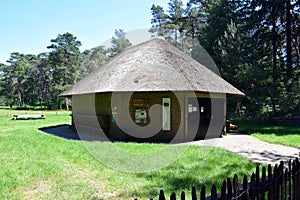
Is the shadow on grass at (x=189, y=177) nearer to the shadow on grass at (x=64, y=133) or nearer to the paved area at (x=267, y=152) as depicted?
the paved area at (x=267, y=152)

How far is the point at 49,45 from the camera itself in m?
53.2

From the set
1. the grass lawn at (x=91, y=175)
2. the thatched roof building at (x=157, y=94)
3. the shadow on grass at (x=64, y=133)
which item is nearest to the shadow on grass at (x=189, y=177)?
the grass lawn at (x=91, y=175)

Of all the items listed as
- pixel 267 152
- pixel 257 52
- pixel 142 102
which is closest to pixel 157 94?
pixel 142 102

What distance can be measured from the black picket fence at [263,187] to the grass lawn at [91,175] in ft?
6.61

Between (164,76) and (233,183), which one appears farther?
(164,76)

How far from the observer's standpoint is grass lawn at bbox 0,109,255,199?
197 inches

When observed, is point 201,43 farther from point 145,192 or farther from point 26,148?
point 145,192

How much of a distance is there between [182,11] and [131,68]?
3576 cm

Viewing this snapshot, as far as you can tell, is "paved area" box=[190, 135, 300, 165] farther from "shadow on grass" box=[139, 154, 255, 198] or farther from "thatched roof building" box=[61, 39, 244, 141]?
"thatched roof building" box=[61, 39, 244, 141]

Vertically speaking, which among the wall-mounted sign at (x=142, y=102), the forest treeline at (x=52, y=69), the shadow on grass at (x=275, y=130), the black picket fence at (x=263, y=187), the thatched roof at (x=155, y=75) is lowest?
the shadow on grass at (x=275, y=130)

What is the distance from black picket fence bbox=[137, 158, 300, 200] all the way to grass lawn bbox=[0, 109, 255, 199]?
201 centimetres

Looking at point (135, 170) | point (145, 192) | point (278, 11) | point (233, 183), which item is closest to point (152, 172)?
point (135, 170)

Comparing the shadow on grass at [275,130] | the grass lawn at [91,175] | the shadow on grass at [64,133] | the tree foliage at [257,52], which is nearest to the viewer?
the grass lawn at [91,175]

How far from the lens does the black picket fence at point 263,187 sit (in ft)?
8.27
